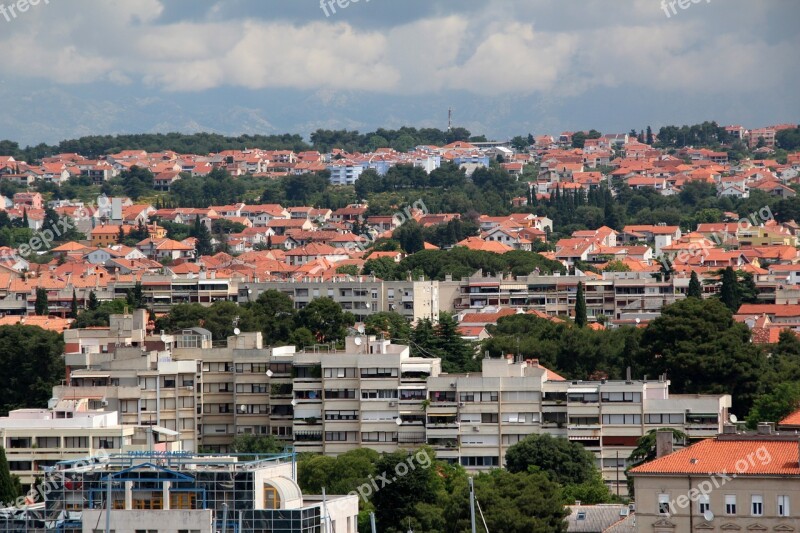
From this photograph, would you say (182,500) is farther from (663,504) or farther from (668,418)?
(668,418)

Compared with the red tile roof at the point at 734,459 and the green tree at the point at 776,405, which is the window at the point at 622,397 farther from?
the red tile roof at the point at 734,459

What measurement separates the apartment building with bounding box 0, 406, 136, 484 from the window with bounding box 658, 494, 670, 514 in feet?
54.9

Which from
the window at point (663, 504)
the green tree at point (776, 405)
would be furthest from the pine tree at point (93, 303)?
the window at point (663, 504)

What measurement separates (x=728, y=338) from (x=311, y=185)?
415 ft

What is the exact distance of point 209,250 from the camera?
495ft

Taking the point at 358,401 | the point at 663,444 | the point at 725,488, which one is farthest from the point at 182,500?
the point at 358,401

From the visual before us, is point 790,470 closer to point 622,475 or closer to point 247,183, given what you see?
point 622,475

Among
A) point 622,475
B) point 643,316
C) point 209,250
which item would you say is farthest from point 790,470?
point 209,250

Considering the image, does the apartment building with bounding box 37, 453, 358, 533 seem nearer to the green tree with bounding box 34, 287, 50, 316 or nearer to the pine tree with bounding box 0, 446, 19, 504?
the pine tree with bounding box 0, 446, 19, 504

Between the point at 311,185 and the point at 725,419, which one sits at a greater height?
the point at 311,185

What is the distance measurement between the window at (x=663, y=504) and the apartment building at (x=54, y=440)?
1674 cm

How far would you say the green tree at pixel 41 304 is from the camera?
10162 centimetres

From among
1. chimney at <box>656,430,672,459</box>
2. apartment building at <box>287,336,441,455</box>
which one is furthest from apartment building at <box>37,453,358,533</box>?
apartment building at <box>287,336,441,455</box>

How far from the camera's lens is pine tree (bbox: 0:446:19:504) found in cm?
A: 4734
